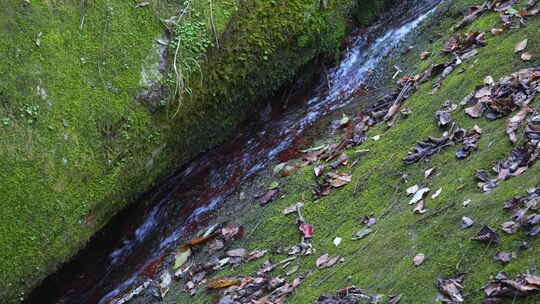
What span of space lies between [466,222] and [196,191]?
3726 mm

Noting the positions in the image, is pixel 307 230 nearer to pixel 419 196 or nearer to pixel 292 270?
pixel 292 270

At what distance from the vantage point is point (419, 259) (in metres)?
2.89

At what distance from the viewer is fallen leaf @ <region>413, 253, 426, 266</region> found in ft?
9.38

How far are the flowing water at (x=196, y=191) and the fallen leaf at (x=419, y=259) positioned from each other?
2.75 meters

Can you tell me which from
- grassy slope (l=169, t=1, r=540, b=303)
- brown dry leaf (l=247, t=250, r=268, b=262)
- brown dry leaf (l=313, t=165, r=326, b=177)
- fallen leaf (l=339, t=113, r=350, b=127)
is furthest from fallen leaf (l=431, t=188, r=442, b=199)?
fallen leaf (l=339, t=113, r=350, b=127)

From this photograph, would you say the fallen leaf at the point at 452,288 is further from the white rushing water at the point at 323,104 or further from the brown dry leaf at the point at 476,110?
the white rushing water at the point at 323,104

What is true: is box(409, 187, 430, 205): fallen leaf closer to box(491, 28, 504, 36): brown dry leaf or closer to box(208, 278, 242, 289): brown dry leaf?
box(208, 278, 242, 289): brown dry leaf

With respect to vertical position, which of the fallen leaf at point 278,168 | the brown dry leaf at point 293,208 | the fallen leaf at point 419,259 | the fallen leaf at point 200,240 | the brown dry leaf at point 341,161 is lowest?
the fallen leaf at point 200,240

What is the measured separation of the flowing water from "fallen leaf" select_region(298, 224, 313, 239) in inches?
58.8

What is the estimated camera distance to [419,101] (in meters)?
4.58

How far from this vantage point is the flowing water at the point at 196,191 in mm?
5449

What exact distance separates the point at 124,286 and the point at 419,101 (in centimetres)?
364

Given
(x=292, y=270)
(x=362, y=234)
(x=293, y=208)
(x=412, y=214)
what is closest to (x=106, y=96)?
(x=293, y=208)

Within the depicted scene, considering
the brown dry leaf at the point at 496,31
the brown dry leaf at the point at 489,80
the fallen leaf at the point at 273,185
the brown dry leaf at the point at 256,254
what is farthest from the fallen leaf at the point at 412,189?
the brown dry leaf at the point at 496,31
